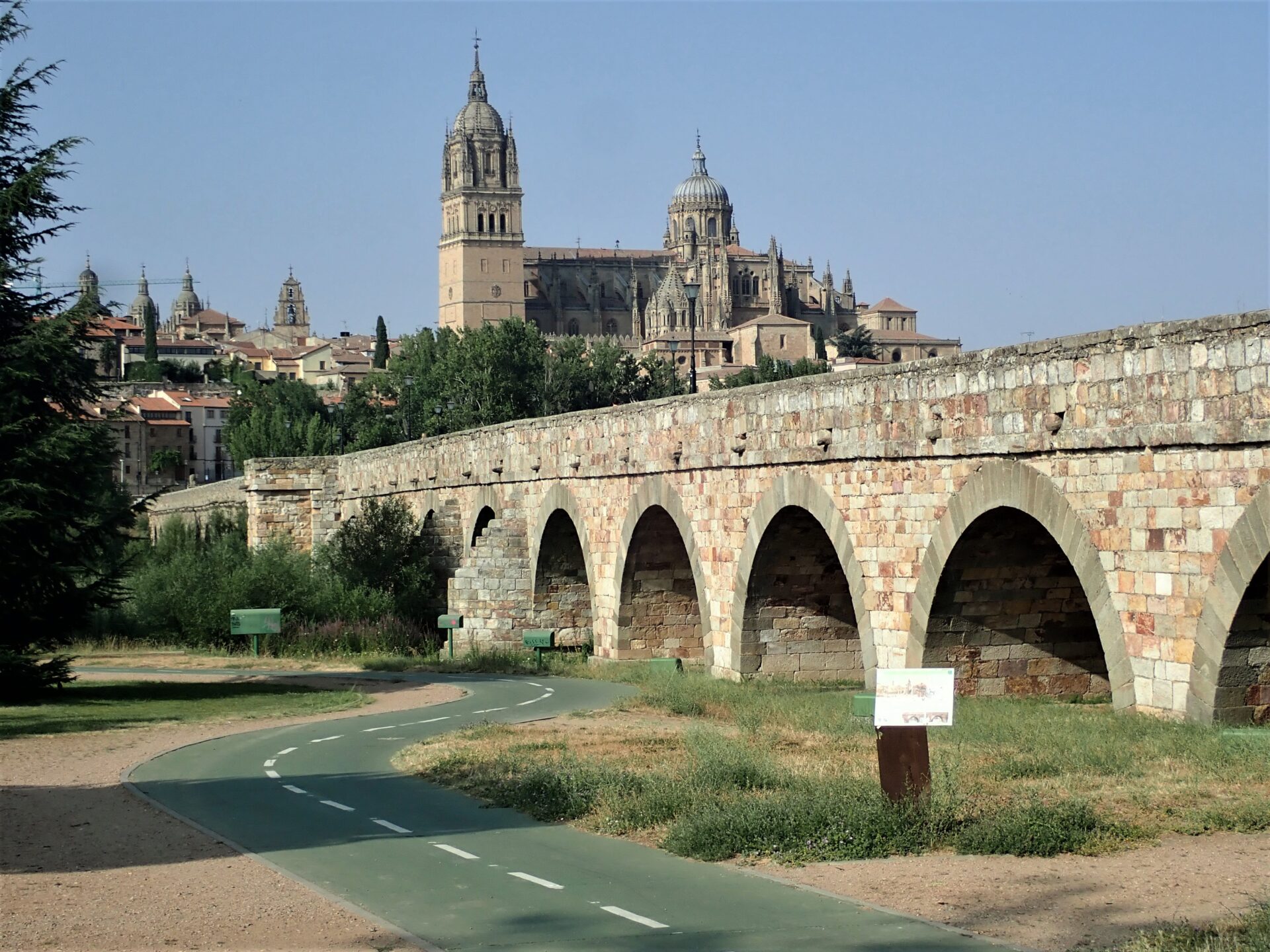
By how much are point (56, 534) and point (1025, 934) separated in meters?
16.0

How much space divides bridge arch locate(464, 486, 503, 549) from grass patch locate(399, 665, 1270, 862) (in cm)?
1448

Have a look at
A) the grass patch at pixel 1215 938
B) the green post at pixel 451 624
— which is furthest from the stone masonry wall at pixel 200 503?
the grass patch at pixel 1215 938

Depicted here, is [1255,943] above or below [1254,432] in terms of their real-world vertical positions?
below

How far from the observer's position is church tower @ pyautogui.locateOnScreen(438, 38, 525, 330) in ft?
514

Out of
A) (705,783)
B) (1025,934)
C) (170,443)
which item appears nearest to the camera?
(1025,934)

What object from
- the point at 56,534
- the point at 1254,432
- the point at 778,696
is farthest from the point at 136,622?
the point at 1254,432

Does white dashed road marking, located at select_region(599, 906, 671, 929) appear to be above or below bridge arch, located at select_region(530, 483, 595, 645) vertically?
below

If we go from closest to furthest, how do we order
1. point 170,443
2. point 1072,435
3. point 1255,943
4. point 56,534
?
point 1255,943
point 1072,435
point 56,534
point 170,443

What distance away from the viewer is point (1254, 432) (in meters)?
11.7

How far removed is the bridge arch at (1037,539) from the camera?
13320mm

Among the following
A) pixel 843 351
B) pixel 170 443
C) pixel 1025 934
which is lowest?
pixel 1025 934

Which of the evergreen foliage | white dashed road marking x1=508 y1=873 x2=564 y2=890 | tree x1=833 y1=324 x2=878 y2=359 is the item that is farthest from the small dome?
white dashed road marking x1=508 y1=873 x2=564 y2=890

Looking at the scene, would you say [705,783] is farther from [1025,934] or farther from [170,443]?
[170,443]

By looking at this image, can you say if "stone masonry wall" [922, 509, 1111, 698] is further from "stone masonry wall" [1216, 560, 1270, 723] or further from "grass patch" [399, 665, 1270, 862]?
"stone masonry wall" [1216, 560, 1270, 723]
